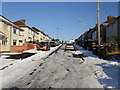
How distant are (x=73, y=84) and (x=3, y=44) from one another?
21877 mm

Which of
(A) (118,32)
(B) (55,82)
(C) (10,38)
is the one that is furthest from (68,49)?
(B) (55,82)

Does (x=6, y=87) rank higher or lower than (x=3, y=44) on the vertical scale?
lower

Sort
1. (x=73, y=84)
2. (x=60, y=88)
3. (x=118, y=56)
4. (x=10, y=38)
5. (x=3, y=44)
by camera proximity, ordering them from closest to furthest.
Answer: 1. (x=60, y=88)
2. (x=73, y=84)
3. (x=118, y=56)
4. (x=3, y=44)
5. (x=10, y=38)

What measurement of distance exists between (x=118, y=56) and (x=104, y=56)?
1431mm

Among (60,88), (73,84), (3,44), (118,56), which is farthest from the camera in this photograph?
(3,44)

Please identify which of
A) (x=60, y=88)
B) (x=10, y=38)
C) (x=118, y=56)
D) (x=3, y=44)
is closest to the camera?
(x=60, y=88)

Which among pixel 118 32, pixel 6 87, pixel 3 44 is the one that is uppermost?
pixel 118 32

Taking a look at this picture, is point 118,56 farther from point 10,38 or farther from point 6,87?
point 10,38

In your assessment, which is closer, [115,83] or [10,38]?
[115,83]

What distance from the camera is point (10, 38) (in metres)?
28.2

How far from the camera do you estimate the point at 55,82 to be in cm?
633

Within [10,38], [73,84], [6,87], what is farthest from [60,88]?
[10,38]

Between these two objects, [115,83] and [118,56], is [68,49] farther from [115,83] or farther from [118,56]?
[115,83]

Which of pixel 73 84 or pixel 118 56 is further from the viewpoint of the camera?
pixel 118 56
